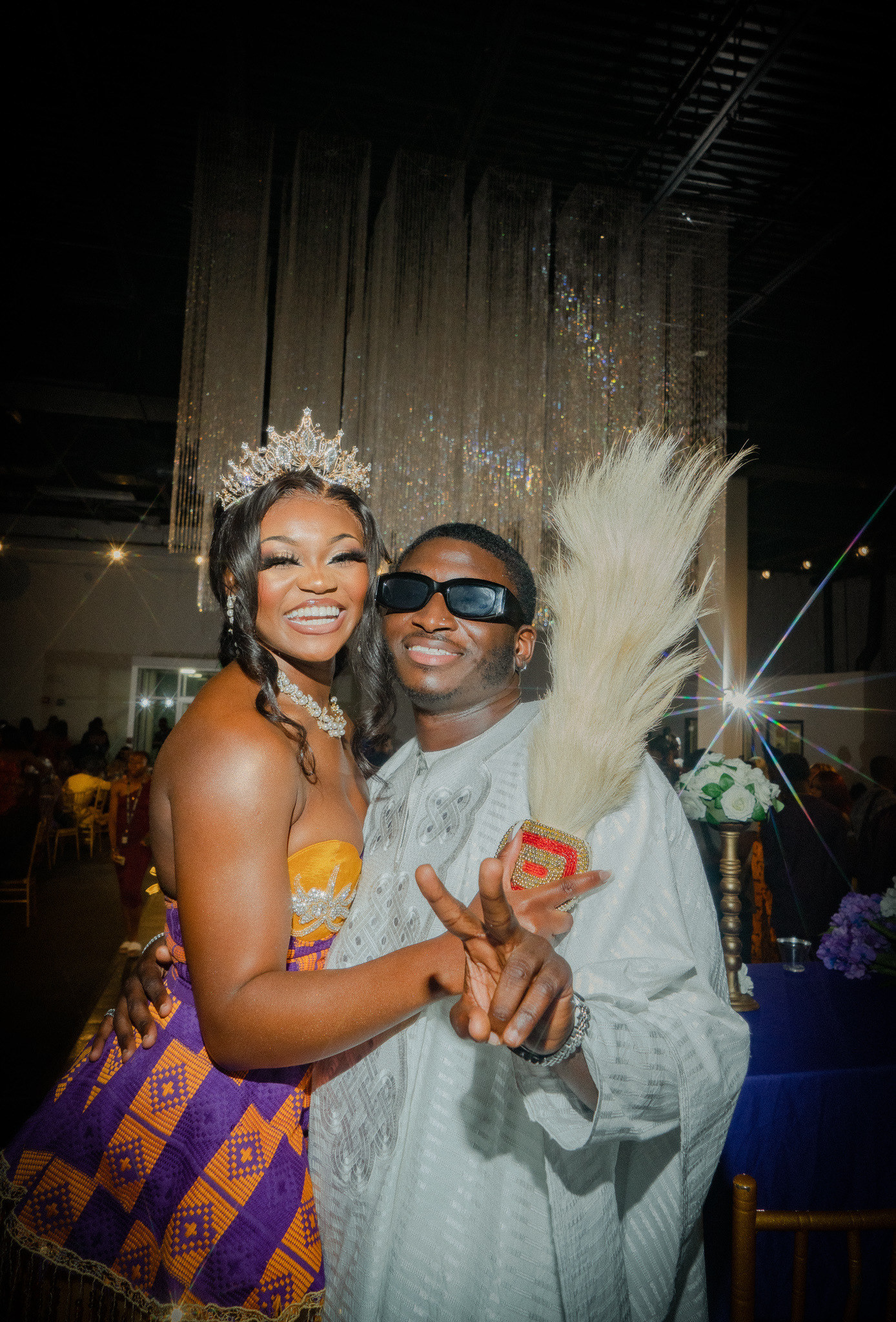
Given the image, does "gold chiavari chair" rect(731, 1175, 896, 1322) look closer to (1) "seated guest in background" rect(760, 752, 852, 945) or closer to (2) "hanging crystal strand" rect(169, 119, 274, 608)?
(1) "seated guest in background" rect(760, 752, 852, 945)

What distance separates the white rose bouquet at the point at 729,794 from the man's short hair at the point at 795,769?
3.63 meters

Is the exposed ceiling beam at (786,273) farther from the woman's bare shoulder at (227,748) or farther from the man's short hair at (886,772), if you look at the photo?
the woman's bare shoulder at (227,748)

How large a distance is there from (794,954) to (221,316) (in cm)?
495

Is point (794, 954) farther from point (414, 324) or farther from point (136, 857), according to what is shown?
point (136, 857)

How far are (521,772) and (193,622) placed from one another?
13.8 meters

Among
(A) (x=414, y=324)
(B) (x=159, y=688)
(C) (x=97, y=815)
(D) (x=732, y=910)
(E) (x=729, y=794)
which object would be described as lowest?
(C) (x=97, y=815)

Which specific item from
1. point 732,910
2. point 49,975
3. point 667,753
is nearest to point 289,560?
point 732,910

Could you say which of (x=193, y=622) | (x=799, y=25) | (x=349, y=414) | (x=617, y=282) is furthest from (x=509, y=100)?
(x=193, y=622)

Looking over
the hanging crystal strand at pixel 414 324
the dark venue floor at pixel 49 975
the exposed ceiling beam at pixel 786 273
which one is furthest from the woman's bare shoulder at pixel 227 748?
the exposed ceiling beam at pixel 786 273

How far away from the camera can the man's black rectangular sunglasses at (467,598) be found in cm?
151

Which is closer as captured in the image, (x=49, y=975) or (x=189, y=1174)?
(x=189, y=1174)

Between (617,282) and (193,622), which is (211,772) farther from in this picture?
(193,622)

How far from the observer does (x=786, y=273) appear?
632cm

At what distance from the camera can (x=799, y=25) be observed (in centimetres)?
401
